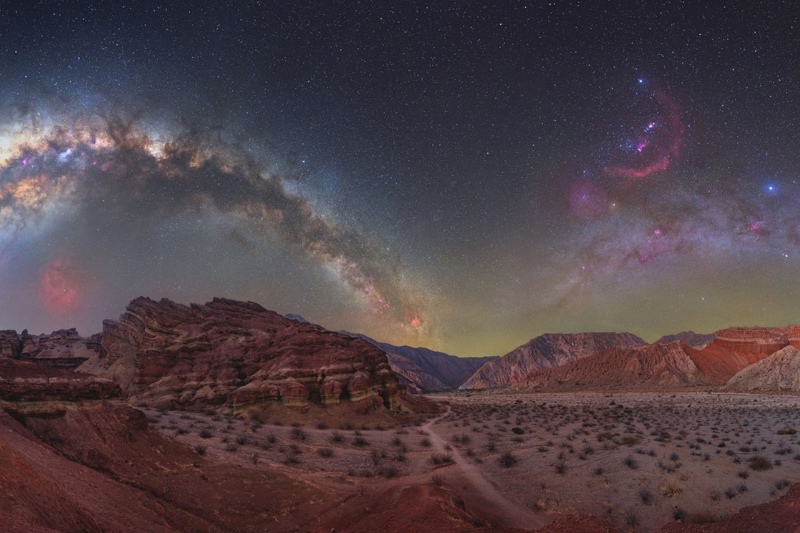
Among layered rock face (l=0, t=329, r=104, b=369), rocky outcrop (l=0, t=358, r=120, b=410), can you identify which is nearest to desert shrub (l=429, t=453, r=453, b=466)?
rocky outcrop (l=0, t=358, r=120, b=410)

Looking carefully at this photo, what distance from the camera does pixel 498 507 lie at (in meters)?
11.2

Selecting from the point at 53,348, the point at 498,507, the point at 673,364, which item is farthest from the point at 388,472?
the point at 673,364

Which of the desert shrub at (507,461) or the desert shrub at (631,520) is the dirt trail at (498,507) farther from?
the desert shrub at (631,520)

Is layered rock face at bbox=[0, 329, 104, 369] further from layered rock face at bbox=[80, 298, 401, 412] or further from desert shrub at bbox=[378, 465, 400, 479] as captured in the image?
desert shrub at bbox=[378, 465, 400, 479]

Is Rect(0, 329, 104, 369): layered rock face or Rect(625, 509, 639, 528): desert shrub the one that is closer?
Rect(625, 509, 639, 528): desert shrub

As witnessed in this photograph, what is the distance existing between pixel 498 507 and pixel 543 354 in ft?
611

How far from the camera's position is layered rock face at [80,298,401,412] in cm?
2966

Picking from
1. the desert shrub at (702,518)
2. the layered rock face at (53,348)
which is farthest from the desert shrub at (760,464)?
the layered rock face at (53,348)

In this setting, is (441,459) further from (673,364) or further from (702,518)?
(673,364)

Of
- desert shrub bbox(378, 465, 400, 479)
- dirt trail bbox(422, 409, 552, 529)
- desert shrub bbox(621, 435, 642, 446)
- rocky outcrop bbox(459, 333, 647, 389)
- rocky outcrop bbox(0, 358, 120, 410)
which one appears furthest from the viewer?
rocky outcrop bbox(459, 333, 647, 389)

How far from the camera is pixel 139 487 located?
30.7ft

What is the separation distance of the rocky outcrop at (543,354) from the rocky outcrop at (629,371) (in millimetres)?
50914

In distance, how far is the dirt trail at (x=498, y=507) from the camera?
1025 cm

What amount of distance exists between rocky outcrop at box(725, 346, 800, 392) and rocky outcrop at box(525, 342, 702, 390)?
23.2 metres
